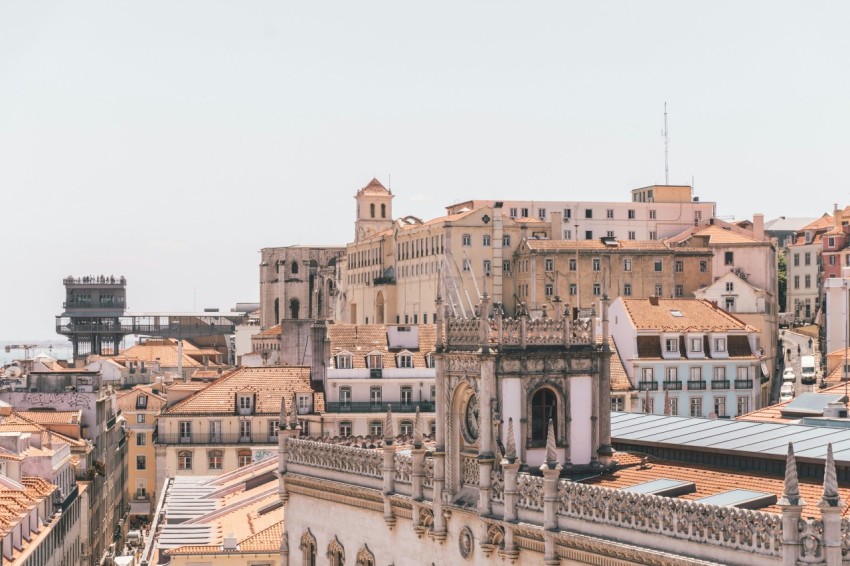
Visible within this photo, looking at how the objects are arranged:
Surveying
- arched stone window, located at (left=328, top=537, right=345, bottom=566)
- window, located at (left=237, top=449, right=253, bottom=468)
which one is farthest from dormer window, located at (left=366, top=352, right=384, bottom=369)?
arched stone window, located at (left=328, top=537, right=345, bottom=566)

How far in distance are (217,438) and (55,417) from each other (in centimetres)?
1896

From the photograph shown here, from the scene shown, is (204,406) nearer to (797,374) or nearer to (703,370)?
(703,370)

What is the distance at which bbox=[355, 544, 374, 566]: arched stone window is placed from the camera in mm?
50250

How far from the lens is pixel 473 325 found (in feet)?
150

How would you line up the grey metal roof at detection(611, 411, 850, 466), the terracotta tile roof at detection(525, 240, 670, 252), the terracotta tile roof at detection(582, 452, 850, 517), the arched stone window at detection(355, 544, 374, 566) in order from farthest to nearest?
1. the terracotta tile roof at detection(525, 240, 670, 252)
2. the arched stone window at detection(355, 544, 374, 566)
3. the grey metal roof at detection(611, 411, 850, 466)
4. the terracotta tile roof at detection(582, 452, 850, 517)

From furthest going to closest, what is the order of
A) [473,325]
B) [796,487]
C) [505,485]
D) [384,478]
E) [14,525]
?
[14,525] < [384,478] < [473,325] < [505,485] < [796,487]

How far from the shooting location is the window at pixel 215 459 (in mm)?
102125

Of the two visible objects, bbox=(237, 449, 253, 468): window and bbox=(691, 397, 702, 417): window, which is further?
bbox=(691, 397, 702, 417): window

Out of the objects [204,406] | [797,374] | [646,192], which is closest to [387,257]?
[646,192]

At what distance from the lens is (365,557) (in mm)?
50531

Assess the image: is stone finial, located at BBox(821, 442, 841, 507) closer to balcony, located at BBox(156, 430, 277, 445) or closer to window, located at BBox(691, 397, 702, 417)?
balcony, located at BBox(156, 430, 277, 445)

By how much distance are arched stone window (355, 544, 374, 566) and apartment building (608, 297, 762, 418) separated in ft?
182

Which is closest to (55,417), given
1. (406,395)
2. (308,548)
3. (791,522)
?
(406,395)

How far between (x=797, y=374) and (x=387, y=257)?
66601 mm
